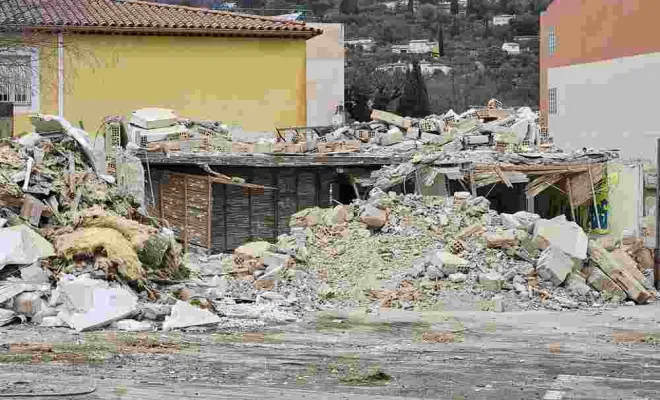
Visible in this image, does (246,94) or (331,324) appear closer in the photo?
(331,324)

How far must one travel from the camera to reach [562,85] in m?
35.2

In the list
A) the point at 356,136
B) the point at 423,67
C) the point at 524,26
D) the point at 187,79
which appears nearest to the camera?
the point at 356,136

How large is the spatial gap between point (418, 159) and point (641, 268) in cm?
509

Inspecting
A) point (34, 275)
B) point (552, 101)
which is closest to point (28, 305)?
point (34, 275)

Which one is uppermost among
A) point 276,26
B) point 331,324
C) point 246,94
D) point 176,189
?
point 276,26

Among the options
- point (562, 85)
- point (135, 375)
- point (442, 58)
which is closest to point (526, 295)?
point (135, 375)

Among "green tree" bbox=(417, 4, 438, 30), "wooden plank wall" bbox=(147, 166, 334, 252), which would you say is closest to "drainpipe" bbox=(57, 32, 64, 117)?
"wooden plank wall" bbox=(147, 166, 334, 252)

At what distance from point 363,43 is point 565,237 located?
187 feet

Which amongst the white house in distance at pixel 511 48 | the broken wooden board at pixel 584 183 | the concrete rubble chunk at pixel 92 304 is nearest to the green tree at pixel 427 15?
the white house in distance at pixel 511 48

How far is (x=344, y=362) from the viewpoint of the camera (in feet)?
38.5

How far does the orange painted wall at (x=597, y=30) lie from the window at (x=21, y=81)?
15.3 m

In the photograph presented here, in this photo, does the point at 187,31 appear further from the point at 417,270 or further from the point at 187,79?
the point at 417,270

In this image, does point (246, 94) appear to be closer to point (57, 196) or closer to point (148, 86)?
point (148, 86)

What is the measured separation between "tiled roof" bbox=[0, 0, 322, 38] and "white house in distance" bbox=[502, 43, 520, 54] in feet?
145
